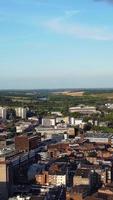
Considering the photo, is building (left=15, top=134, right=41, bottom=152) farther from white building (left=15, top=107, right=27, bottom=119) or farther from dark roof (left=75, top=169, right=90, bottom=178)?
white building (left=15, top=107, right=27, bottom=119)

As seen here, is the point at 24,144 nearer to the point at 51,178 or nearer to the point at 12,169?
the point at 12,169

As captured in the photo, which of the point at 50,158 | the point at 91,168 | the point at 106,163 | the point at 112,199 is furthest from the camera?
the point at 50,158

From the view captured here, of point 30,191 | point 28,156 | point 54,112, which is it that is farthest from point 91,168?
point 54,112

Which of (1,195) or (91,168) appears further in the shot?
(91,168)

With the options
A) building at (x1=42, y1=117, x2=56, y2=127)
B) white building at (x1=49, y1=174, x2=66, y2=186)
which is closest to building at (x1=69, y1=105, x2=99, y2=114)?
building at (x1=42, y1=117, x2=56, y2=127)

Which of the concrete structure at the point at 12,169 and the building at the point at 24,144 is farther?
the building at the point at 24,144

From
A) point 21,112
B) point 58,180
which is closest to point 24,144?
point 58,180

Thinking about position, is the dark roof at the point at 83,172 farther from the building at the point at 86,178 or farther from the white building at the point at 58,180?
the white building at the point at 58,180

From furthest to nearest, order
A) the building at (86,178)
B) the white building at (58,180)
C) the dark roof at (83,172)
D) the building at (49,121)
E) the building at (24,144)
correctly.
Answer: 1. the building at (49,121)
2. the building at (24,144)
3. the white building at (58,180)
4. the dark roof at (83,172)
5. the building at (86,178)

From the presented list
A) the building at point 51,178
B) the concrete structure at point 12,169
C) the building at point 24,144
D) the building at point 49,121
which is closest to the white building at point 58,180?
the building at point 51,178

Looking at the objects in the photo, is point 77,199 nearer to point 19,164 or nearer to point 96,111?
point 19,164

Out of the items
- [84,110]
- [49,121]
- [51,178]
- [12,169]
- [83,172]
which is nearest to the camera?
[83,172]
